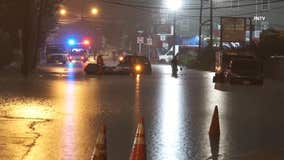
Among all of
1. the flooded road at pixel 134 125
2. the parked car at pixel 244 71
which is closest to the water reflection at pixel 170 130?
the flooded road at pixel 134 125

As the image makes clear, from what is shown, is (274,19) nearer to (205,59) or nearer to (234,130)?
(205,59)

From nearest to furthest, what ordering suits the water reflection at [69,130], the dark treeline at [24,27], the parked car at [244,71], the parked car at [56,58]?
the water reflection at [69,130] < the parked car at [244,71] < the dark treeline at [24,27] < the parked car at [56,58]

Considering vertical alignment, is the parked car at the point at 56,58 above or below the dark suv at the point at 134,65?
below

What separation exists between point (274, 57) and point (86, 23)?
56.7 meters

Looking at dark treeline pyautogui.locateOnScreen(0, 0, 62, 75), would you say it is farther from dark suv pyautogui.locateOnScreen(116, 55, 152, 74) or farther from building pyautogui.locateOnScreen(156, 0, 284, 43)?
building pyautogui.locateOnScreen(156, 0, 284, 43)

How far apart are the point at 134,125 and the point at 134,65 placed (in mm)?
33006

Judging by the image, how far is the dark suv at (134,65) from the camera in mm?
47469

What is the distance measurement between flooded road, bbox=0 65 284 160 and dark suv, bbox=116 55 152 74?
70.7ft

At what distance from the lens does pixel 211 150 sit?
11953 mm

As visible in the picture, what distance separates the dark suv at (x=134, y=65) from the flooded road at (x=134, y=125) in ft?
70.7

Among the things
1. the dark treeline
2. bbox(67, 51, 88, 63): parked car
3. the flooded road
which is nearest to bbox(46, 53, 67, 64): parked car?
bbox(67, 51, 88, 63): parked car

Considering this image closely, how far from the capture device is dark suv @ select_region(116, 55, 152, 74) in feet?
156

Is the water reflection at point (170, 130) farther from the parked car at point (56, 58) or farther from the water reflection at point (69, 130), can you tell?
the parked car at point (56, 58)

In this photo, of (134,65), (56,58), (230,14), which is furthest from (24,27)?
(230,14)
